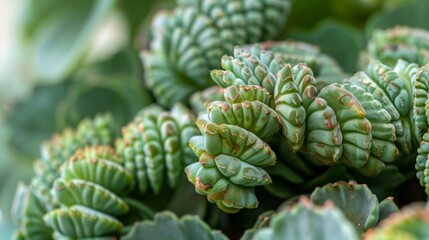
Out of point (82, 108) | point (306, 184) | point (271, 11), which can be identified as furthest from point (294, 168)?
point (82, 108)

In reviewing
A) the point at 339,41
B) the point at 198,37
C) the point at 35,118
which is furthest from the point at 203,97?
the point at 35,118

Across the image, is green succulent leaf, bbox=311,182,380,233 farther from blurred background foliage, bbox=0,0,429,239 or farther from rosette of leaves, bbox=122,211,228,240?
blurred background foliage, bbox=0,0,429,239

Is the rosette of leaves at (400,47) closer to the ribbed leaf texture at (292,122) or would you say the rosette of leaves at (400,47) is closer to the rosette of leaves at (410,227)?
the ribbed leaf texture at (292,122)

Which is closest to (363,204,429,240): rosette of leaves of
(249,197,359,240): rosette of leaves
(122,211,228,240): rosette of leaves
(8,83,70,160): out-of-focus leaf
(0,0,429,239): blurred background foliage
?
(249,197,359,240): rosette of leaves

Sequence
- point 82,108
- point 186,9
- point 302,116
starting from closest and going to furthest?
point 302,116 → point 186,9 → point 82,108

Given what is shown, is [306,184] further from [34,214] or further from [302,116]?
[34,214]

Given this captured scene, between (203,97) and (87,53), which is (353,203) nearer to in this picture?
(203,97)

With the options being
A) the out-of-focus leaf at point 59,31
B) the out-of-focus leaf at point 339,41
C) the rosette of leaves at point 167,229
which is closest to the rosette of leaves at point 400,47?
the out-of-focus leaf at point 339,41
